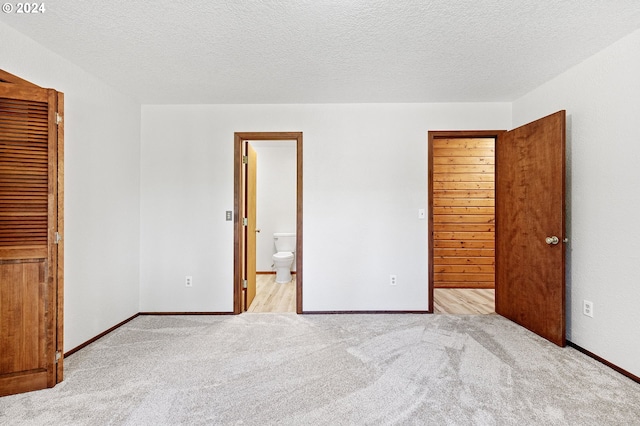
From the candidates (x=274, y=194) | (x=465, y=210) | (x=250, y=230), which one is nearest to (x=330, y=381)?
(x=250, y=230)

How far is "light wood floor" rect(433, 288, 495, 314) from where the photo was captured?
10.5 ft

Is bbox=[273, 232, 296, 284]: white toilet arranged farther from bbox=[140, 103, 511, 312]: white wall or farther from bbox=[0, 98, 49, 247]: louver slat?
bbox=[0, 98, 49, 247]: louver slat

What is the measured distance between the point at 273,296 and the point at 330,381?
2.05 metres

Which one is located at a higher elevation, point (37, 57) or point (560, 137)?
point (37, 57)

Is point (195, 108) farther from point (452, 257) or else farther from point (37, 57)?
point (452, 257)

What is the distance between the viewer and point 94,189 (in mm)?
2447

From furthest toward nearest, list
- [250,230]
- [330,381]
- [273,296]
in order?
[273,296]
[250,230]
[330,381]

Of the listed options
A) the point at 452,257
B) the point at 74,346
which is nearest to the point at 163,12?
the point at 74,346

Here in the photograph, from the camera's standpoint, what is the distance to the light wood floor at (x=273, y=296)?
10.8 ft

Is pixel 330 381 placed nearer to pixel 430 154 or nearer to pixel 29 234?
pixel 29 234

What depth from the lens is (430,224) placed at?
3078mm

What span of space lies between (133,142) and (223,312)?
6.78 feet

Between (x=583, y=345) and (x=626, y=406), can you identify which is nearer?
(x=626, y=406)

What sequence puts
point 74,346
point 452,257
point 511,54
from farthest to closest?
point 452,257 → point 74,346 → point 511,54
